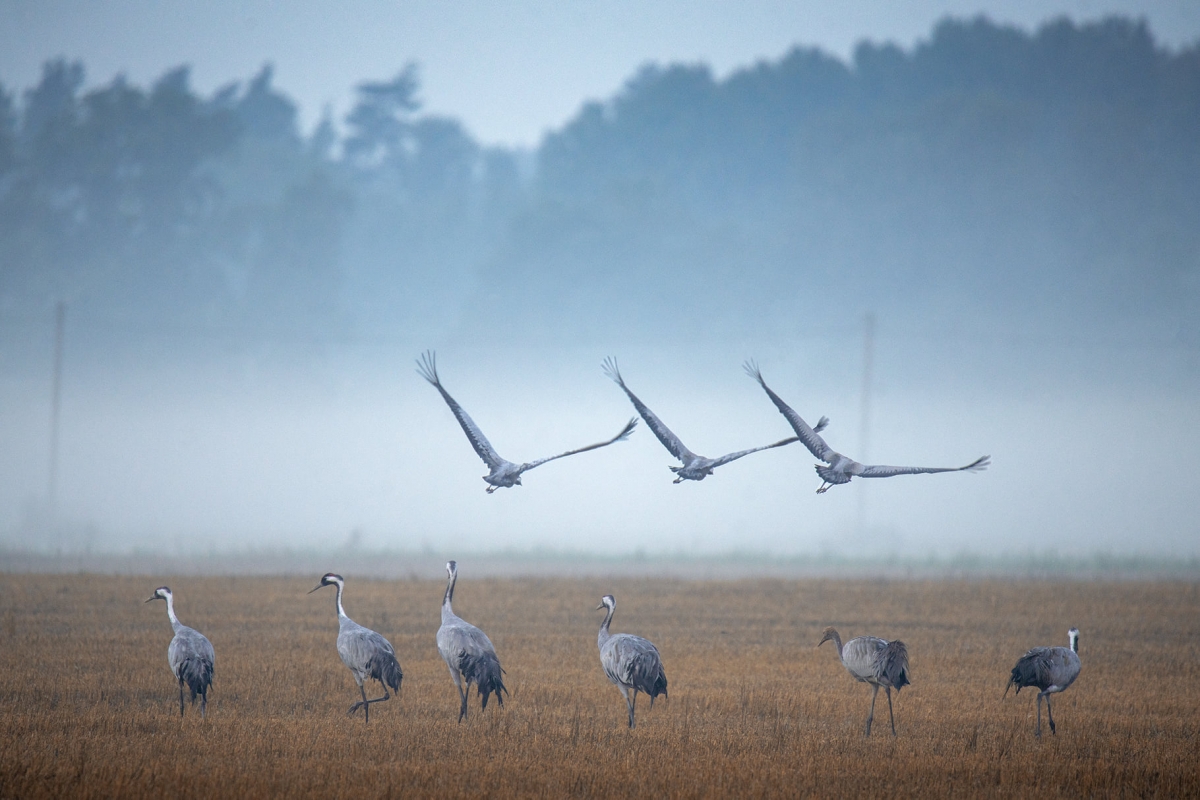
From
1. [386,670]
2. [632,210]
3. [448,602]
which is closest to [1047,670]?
[448,602]

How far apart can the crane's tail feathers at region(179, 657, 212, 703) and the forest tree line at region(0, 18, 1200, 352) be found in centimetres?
6854

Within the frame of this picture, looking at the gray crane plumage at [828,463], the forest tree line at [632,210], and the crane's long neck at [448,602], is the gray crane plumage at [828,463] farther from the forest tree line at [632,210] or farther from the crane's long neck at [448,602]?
the forest tree line at [632,210]

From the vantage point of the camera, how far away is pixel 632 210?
90438 mm

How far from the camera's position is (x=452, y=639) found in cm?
1352

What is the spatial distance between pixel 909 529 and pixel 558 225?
3548cm

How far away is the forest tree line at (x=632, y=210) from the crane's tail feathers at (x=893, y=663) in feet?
233

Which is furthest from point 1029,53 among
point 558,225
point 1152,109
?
point 558,225

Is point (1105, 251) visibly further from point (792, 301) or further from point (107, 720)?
point (107, 720)

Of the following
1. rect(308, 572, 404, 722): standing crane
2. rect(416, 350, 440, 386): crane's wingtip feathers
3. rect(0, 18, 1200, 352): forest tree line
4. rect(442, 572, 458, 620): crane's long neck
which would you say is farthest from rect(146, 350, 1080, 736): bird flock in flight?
rect(0, 18, 1200, 352): forest tree line

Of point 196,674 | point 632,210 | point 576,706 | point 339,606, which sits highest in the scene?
point 632,210

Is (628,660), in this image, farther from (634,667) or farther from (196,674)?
(196,674)

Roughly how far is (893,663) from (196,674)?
270 inches

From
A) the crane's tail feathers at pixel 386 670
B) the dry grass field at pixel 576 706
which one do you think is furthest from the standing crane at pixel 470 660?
the crane's tail feathers at pixel 386 670

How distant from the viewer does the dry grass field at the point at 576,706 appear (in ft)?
35.7
